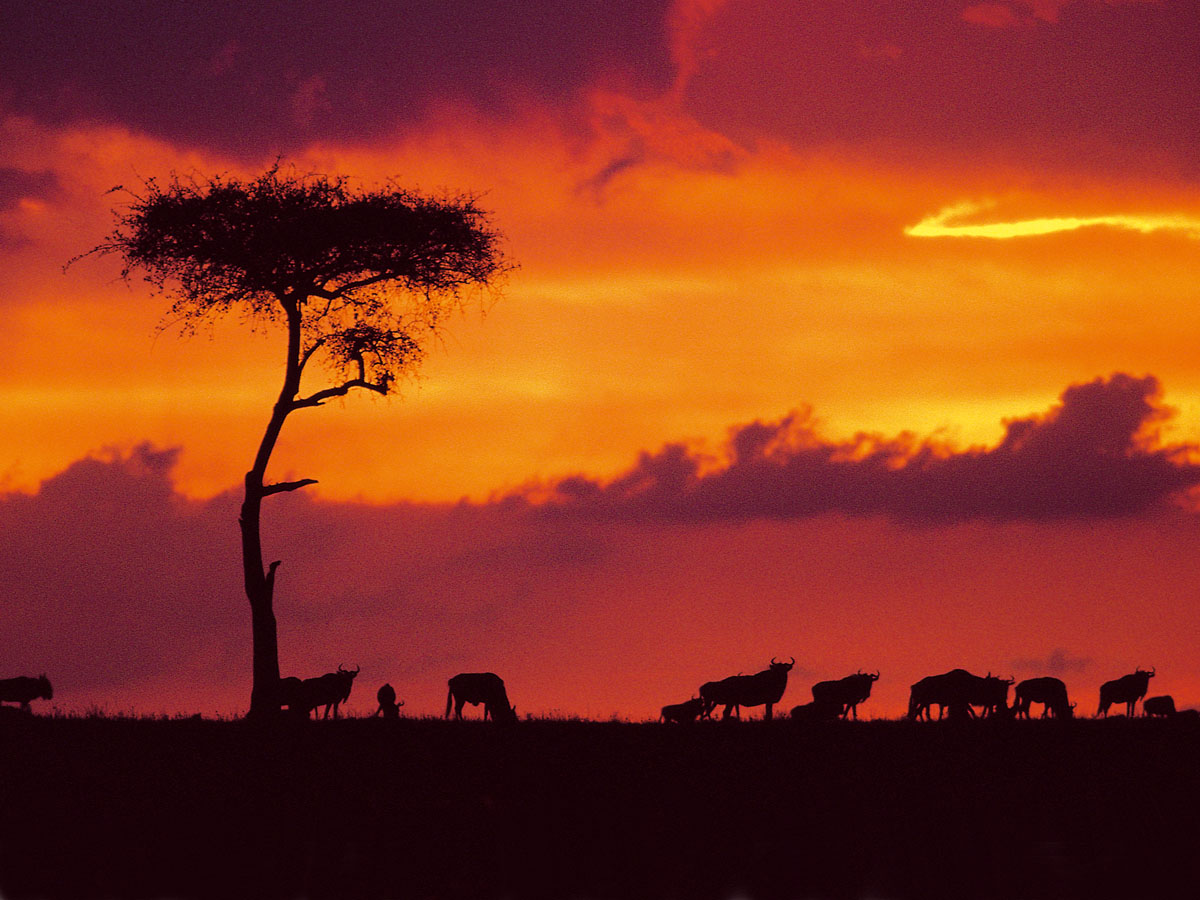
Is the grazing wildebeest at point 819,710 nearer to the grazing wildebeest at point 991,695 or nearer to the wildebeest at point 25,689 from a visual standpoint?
the grazing wildebeest at point 991,695

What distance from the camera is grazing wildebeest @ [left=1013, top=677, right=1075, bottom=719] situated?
143 feet

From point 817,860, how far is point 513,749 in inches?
363

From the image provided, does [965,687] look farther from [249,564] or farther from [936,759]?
[249,564]

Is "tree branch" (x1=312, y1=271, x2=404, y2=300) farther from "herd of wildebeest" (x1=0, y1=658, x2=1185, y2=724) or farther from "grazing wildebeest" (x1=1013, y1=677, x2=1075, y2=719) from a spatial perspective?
"grazing wildebeest" (x1=1013, y1=677, x2=1075, y2=719)

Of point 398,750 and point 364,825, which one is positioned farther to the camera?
point 398,750

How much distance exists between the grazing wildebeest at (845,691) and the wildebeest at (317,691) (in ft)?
42.4

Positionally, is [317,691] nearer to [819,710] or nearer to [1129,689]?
[819,710]

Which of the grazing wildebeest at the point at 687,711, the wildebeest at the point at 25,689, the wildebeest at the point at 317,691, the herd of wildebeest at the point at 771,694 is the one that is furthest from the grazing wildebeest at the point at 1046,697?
the wildebeest at the point at 25,689

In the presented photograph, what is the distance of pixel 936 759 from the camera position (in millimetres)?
28312

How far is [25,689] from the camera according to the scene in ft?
141

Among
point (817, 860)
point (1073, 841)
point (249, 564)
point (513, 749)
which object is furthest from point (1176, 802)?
point (249, 564)

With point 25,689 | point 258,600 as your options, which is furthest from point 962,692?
point 25,689

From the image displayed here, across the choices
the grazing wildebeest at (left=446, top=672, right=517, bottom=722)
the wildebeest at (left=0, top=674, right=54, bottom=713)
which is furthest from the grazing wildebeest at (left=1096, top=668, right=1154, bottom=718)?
the wildebeest at (left=0, top=674, right=54, bottom=713)

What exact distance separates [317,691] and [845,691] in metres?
14.5
